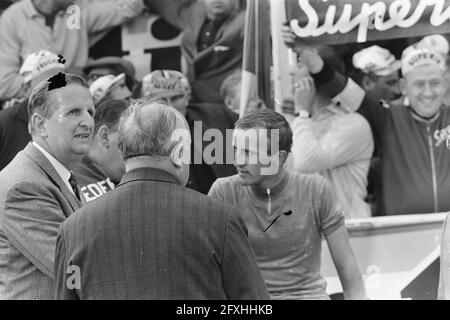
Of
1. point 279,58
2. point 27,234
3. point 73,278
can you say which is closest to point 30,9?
point 279,58

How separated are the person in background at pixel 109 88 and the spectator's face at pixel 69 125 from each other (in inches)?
43.6

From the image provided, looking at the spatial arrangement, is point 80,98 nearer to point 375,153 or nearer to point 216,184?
point 216,184

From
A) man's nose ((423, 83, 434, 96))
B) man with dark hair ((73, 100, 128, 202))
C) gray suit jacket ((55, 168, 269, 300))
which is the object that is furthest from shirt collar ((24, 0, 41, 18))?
gray suit jacket ((55, 168, 269, 300))

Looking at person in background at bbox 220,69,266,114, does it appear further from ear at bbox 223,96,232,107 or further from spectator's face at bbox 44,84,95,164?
spectator's face at bbox 44,84,95,164

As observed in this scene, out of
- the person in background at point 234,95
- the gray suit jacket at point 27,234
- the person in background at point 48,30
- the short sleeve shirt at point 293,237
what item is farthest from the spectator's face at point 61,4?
the gray suit jacket at point 27,234

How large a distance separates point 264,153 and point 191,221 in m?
1.38

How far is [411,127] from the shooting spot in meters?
4.36

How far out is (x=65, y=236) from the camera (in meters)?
2.72

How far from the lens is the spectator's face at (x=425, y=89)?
4305mm

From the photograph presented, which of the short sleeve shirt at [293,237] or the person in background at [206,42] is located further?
the person in background at [206,42]

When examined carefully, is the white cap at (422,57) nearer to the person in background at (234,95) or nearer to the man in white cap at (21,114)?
A: the person in background at (234,95)

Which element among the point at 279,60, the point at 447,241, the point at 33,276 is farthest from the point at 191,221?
the point at 279,60

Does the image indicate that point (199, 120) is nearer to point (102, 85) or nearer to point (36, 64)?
point (102, 85)

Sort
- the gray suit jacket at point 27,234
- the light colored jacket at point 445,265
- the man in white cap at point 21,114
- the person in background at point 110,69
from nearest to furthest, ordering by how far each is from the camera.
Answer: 1. the gray suit jacket at point 27,234
2. the light colored jacket at point 445,265
3. the person in background at point 110,69
4. the man in white cap at point 21,114
